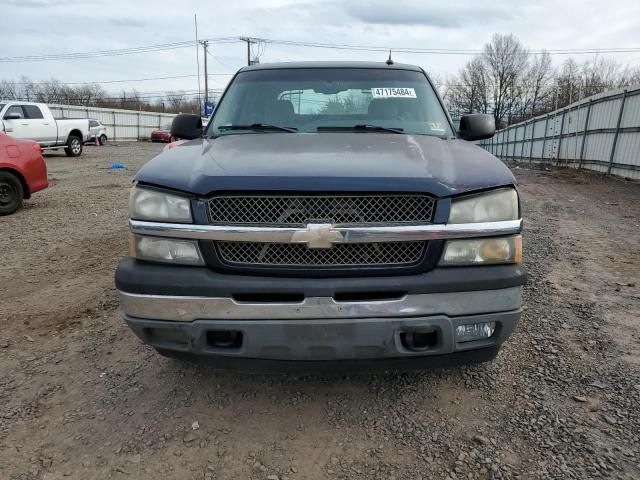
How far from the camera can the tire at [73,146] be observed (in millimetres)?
18812

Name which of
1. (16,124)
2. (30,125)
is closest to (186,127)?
(16,124)

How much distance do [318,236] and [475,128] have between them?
1932 millimetres

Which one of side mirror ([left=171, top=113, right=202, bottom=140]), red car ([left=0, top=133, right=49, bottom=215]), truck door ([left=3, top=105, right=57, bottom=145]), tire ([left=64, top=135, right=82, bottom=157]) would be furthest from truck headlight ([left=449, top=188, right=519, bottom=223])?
tire ([left=64, top=135, right=82, bottom=157])

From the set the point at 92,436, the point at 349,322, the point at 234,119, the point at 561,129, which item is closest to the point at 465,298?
the point at 349,322

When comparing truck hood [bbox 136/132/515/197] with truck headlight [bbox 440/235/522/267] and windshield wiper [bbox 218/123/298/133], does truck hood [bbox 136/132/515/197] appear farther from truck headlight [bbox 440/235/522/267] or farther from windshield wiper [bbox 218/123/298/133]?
windshield wiper [bbox 218/123/298/133]

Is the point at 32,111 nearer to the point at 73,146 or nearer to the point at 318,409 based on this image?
the point at 73,146

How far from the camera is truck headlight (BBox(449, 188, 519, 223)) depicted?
2059mm

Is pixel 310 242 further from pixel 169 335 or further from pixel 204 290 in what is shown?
pixel 169 335

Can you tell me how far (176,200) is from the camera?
6.90ft

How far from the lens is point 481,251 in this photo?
2.07 meters

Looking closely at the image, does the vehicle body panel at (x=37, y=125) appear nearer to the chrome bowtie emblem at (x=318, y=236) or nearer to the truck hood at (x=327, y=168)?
the truck hood at (x=327, y=168)

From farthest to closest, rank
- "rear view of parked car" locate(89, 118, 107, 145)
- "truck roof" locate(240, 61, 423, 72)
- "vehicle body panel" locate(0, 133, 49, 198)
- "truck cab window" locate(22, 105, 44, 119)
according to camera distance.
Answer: "rear view of parked car" locate(89, 118, 107, 145), "truck cab window" locate(22, 105, 44, 119), "vehicle body panel" locate(0, 133, 49, 198), "truck roof" locate(240, 61, 423, 72)

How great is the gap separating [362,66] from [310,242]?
215 cm

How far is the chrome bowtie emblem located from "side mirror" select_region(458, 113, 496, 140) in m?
1.83
